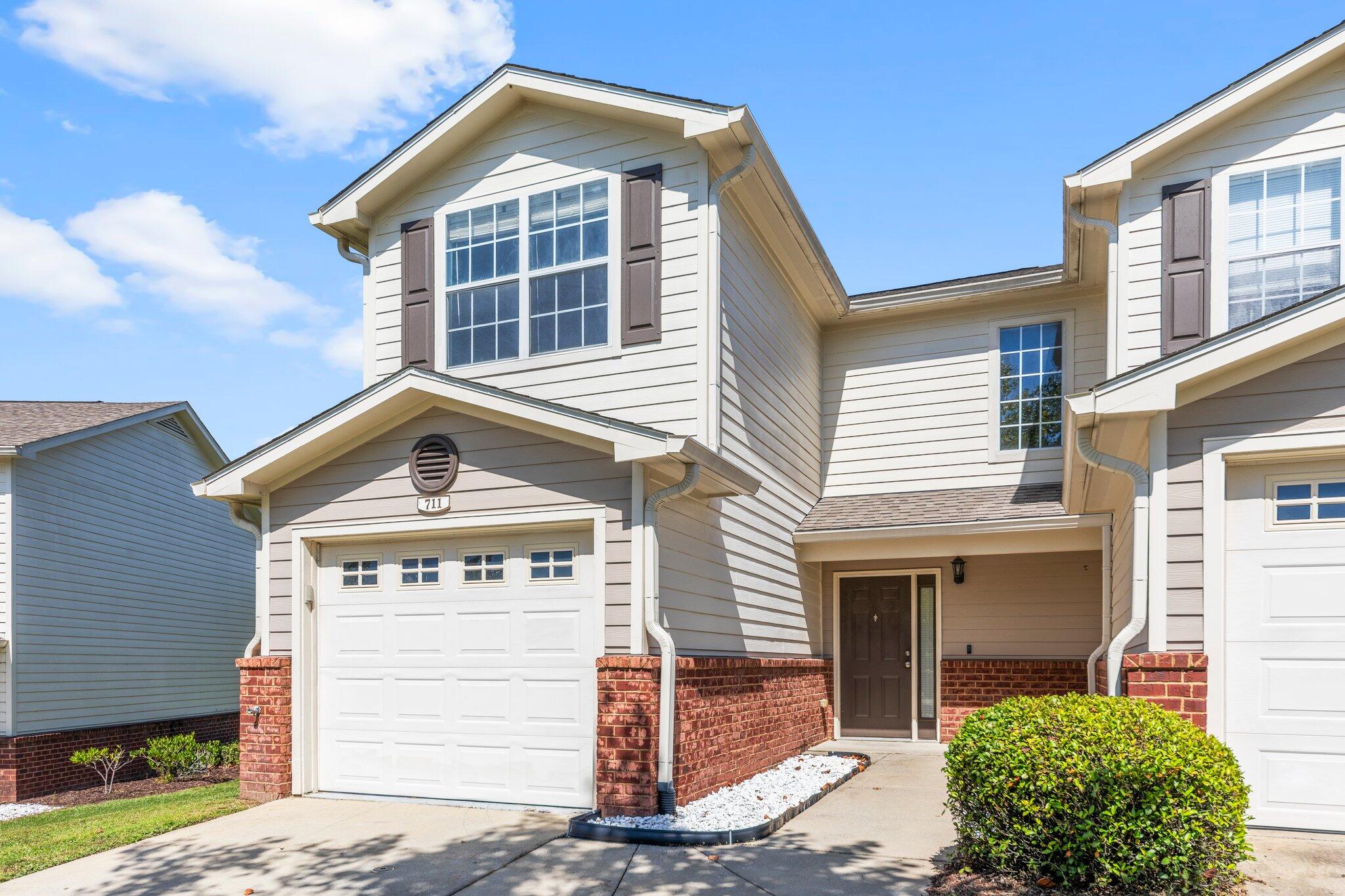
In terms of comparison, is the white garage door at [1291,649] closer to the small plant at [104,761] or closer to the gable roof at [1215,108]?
the gable roof at [1215,108]

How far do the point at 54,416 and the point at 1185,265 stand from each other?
1467cm

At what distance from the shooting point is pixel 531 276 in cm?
920

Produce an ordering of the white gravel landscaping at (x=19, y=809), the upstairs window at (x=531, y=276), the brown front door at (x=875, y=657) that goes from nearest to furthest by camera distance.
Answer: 1. the upstairs window at (x=531, y=276)
2. the white gravel landscaping at (x=19, y=809)
3. the brown front door at (x=875, y=657)

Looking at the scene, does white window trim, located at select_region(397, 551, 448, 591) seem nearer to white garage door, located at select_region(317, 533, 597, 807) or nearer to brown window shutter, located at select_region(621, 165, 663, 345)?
white garage door, located at select_region(317, 533, 597, 807)

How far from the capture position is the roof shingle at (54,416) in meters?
12.5

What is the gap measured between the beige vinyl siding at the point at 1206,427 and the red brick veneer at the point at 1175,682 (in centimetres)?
13

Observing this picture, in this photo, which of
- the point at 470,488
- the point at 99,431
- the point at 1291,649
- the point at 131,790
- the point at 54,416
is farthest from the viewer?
the point at 54,416

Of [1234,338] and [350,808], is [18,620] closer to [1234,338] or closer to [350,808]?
[350,808]

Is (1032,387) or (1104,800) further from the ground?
(1032,387)

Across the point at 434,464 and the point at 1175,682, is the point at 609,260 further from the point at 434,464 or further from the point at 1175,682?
the point at 1175,682

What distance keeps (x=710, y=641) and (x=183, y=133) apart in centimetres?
949

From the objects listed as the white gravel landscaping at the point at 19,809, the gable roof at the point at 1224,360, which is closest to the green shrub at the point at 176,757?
the white gravel landscaping at the point at 19,809

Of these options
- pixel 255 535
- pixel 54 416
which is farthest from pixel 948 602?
pixel 54 416

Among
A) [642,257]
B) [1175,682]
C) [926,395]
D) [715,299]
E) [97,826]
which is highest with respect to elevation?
[642,257]
